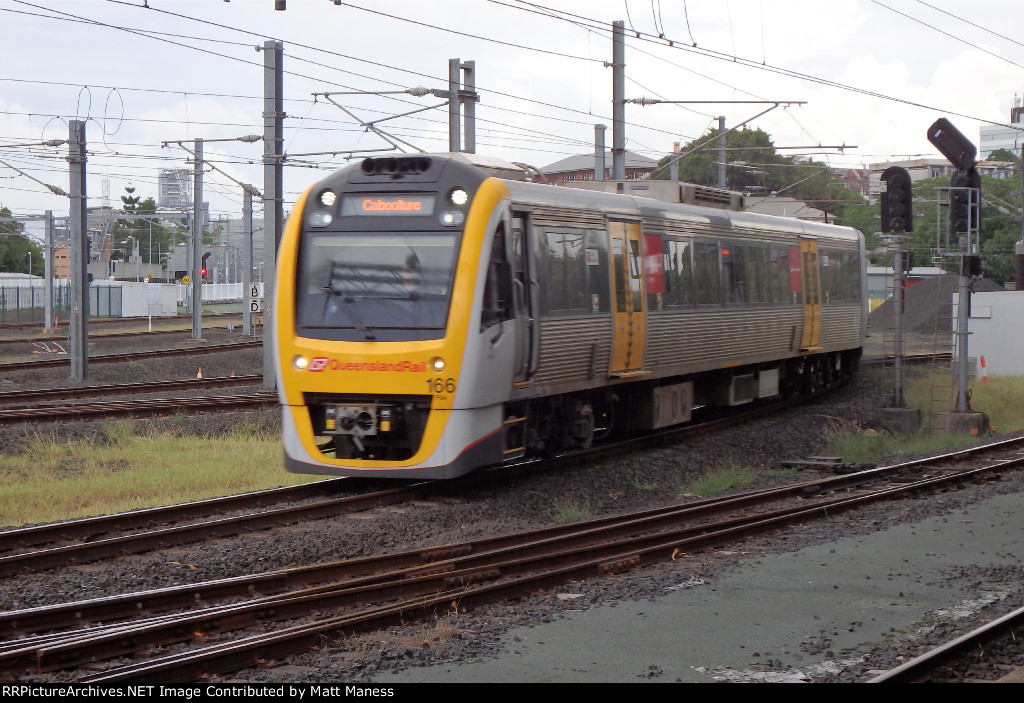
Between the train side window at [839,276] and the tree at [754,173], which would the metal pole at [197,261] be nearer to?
the train side window at [839,276]

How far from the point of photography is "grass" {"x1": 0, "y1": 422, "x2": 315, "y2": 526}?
12.5 m

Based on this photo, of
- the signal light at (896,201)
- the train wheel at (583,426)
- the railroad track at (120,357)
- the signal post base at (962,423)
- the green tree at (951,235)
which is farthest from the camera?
the green tree at (951,235)

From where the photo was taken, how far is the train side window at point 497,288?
1187 centimetres

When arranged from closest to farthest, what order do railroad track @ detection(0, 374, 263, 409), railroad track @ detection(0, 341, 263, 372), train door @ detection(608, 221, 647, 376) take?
train door @ detection(608, 221, 647, 376) → railroad track @ detection(0, 374, 263, 409) → railroad track @ detection(0, 341, 263, 372)

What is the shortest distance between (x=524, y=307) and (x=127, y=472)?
5.18 metres

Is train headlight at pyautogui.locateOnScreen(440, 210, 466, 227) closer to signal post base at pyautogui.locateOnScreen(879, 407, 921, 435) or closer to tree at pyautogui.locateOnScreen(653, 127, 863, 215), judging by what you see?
signal post base at pyautogui.locateOnScreen(879, 407, 921, 435)

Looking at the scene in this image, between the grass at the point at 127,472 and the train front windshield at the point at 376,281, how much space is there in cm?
252

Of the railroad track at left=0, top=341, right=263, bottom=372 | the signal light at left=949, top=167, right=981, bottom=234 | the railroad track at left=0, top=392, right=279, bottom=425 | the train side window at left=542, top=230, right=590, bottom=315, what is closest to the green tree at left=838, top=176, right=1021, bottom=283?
the railroad track at left=0, top=341, right=263, bottom=372

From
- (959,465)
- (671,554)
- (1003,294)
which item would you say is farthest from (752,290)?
(1003,294)

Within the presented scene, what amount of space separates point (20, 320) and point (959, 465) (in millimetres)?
52707

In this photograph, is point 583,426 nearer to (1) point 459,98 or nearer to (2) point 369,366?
(2) point 369,366

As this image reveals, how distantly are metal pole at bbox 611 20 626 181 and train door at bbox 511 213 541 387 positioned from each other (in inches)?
409

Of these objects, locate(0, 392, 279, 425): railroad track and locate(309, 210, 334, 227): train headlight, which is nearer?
locate(309, 210, 334, 227): train headlight

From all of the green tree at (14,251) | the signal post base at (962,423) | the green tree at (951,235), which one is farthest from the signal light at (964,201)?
the green tree at (14,251)
